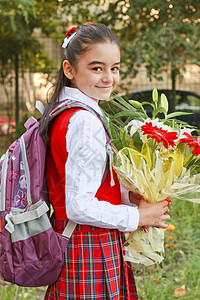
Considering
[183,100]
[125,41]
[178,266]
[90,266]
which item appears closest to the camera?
[90,266]

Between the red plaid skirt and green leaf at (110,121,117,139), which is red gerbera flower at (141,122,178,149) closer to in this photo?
green leaf at (110,121,117,139)

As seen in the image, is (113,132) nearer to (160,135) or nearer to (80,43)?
(160,135)

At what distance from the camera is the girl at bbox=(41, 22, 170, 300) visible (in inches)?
55.9

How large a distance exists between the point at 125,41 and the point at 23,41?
1.64 metres

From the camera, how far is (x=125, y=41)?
4711mm

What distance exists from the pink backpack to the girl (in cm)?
5

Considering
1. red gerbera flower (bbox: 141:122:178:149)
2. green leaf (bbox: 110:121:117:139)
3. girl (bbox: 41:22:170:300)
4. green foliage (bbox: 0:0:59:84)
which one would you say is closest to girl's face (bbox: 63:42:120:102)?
girl (bbox: 41:22:170:300)

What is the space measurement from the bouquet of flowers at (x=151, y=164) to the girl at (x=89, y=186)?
6 centimetres

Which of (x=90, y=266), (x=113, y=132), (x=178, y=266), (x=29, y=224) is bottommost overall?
(x=178, y=266)

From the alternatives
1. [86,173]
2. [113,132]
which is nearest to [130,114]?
[113,132]

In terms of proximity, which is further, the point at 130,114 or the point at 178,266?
the point at 178,266

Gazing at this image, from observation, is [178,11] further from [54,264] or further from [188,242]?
[54,264]

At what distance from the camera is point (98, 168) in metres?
1.44

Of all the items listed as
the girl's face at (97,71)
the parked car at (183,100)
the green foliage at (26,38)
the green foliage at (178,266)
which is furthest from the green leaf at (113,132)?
the green foliage at (26,38)
